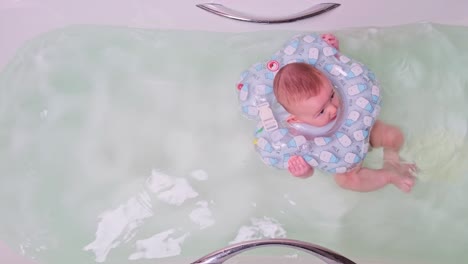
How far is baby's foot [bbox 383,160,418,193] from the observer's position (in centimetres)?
119

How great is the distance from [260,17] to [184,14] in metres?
0.16

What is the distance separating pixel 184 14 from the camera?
4.39 feet

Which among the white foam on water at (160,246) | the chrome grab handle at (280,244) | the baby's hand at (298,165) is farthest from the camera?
the white foam on water at (160,246)

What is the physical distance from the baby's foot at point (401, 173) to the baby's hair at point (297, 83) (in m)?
0.25

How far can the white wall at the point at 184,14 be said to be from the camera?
51.8 inches

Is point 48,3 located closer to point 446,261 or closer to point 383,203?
point 383,203

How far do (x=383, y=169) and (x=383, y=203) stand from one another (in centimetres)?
7

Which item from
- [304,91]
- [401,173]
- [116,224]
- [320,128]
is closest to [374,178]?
[401,173]

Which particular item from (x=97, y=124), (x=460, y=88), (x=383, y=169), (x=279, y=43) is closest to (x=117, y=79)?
Result: (x=97, y=124)

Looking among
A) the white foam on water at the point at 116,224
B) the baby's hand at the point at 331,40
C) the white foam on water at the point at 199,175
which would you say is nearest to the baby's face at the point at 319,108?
the baby's hand at the point at 331,40

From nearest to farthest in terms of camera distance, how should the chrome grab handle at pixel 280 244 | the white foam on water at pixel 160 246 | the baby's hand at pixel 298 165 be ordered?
the chrome grab handle at pixel 280 244 → the baby's hand at pixel 298 165 → the white foam on water at pixel 160 246

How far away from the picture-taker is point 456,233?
1217 mm

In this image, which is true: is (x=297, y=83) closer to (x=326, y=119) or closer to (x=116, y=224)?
(x=326, y=119)

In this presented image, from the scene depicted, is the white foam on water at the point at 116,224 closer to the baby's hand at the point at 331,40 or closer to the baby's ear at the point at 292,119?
the baby's ear at the point at 292,119
